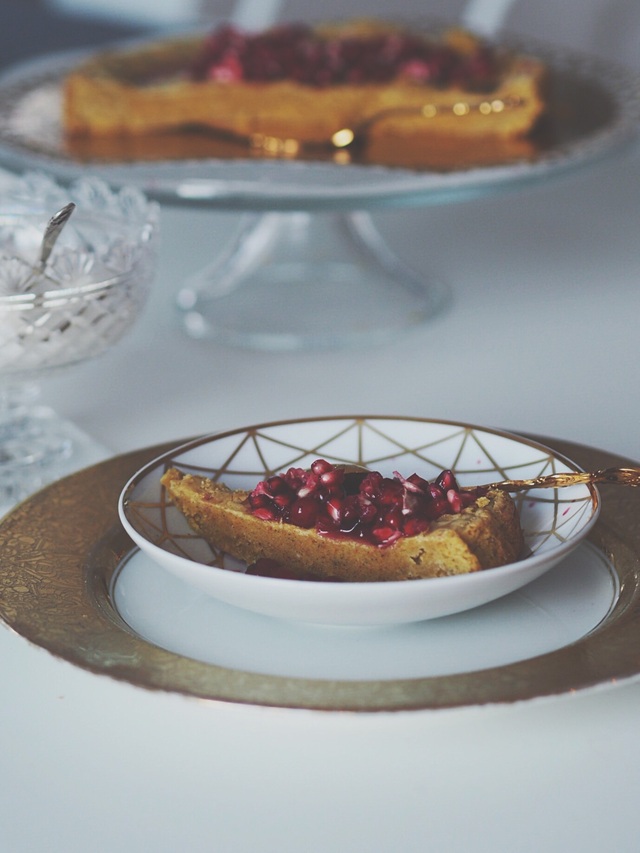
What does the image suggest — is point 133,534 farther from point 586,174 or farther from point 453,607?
point 586,174

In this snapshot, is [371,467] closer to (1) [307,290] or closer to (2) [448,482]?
(2) [448,482]

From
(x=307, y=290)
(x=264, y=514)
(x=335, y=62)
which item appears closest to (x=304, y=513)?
(x=264, y=514)

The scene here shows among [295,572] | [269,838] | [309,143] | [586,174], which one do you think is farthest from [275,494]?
[586,174]

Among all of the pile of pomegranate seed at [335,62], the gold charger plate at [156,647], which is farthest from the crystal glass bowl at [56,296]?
the pile of pomegranate seed at [335,62]

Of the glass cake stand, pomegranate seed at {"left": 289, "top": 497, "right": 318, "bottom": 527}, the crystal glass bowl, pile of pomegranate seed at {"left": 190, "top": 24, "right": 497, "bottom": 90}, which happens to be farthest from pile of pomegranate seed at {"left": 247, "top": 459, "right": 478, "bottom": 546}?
pile of pomegranate seed at {"left": 190, "top": 24, "right": 497, "bottom": 90}

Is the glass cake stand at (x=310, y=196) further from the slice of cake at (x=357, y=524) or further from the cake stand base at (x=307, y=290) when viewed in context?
the slice of cake at (x=357, y=524)
